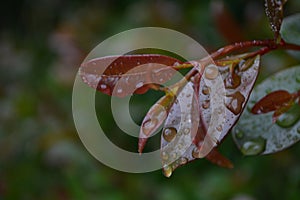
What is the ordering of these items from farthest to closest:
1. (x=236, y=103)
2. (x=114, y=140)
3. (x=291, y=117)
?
(x=114, y=140), (x=291, y=117), (x=236, y=103)

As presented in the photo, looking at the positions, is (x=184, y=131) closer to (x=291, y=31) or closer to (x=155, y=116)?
(x=155, y=116)

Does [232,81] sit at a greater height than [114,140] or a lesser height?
greater

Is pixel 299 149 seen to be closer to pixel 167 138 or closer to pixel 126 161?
pixel 126 161

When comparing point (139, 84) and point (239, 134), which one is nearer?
point (139, 84)

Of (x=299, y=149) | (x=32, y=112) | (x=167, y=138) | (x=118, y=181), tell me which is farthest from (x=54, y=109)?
(x=167, y=138)

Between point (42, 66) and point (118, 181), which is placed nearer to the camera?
point (118, 181)

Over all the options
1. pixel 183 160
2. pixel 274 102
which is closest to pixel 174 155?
pixel 183 160

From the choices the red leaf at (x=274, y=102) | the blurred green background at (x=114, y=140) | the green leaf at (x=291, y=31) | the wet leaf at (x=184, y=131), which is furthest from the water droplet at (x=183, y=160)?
the blurred green background at (x=114, y=140)

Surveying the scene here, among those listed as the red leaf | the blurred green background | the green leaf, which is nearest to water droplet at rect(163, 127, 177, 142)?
the red leaf
